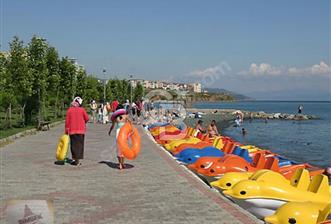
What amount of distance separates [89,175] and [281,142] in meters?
28.5

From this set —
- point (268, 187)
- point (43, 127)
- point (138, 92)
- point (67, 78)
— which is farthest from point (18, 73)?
point (138, 92)

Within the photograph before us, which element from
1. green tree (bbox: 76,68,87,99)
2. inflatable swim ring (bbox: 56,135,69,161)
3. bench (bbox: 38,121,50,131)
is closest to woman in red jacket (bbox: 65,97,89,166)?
inflatable swim ring (bbox: 56,135,69,161)

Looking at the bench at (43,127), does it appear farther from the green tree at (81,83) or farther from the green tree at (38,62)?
the green tree at (81,83)

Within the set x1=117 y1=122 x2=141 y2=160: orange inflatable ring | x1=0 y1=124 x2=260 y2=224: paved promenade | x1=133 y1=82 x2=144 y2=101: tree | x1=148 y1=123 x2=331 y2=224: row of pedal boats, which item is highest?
x1=133 y1=82 x2=144 y2=101: tree

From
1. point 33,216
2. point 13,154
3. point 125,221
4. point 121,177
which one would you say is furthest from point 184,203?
point 13,154

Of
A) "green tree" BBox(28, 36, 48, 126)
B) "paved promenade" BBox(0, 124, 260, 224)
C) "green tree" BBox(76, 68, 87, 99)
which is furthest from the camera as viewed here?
"green tree" BBox(76, 68, 87, 99)

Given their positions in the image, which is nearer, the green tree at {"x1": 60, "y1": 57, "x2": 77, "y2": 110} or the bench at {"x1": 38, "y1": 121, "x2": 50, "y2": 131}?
the bench at {"x1": 38, "y1": 121, "x2": 50, "y2": 131}

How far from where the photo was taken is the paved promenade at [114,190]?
23.2ft

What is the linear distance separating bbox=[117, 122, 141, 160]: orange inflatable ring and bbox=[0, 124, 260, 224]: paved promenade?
411 millimetres

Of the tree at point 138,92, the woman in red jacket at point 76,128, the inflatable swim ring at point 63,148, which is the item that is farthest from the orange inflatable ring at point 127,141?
the tree at point 138,92

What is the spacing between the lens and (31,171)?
37.2 feet

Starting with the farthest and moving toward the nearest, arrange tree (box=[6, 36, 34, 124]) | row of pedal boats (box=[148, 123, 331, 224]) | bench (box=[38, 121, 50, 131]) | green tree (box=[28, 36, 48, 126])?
bench (box=[38, 121, 50, 131])
green tree (box=[28, 36, 48, 126])
tree (box=[6, 36, 34, 124])
row of pedal boats (box=[148, 123, 331, 224])

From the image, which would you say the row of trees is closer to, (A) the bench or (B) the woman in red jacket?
A: (A) the bench

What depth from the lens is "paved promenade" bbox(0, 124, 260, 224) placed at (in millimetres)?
7074
